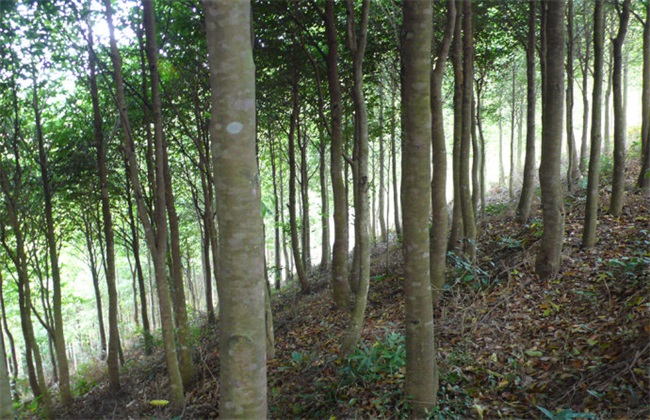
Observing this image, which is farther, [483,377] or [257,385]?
[483,377]

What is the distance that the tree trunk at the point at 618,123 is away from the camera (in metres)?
7.61

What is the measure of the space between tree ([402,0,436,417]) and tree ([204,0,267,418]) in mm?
1816

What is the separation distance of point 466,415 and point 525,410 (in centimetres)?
55

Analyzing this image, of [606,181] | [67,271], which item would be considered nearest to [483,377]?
[606,181]

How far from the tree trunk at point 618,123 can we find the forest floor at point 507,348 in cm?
33

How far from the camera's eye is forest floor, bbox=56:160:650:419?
4164mm

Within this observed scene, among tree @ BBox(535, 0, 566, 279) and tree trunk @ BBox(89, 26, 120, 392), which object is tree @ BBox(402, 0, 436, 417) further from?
tree trunk @ BBox(89, 26, 120, 392)

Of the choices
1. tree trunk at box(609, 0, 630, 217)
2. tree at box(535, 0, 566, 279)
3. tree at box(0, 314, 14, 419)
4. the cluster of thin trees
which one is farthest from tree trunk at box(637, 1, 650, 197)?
tree at box(0, 314, 14, 419)

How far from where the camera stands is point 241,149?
255 centimetres

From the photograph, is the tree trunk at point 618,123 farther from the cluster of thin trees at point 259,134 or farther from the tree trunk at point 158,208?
the tree trunk at point 158,208

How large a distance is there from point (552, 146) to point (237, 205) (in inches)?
226

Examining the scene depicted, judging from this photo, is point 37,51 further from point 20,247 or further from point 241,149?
point 241,149

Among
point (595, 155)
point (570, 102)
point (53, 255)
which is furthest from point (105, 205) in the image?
point (570, 102)

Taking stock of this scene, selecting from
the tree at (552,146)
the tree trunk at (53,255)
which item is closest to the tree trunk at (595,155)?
the tree at (552,146)
